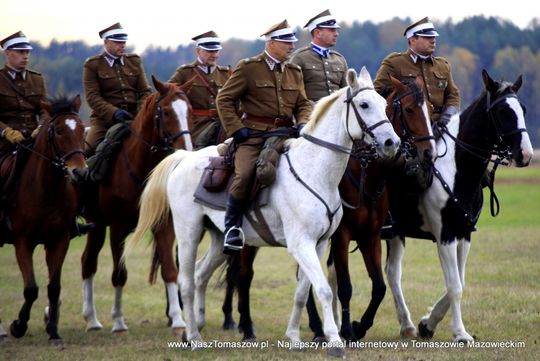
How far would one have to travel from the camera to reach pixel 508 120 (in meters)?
11.0

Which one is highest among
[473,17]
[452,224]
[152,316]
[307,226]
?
[307,226]

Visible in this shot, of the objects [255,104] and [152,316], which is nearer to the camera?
[255,104]

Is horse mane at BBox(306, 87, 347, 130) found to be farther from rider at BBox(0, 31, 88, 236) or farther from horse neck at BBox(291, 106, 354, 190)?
rider at BBox(0, 31, 88, 236)

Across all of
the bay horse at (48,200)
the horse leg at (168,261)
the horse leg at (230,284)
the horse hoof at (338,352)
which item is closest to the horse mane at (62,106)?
the bay horse at (48,200)

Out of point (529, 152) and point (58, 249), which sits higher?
point (529, 152)

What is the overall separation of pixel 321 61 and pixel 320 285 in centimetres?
357

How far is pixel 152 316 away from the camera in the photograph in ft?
50.0

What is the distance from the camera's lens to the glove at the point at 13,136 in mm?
12367

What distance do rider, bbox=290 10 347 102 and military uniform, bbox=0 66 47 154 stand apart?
3472 mm

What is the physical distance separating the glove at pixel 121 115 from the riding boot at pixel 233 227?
3.47 metres

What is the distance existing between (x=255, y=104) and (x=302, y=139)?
0.86 metres

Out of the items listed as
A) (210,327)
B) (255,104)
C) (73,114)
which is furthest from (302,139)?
(210,327)

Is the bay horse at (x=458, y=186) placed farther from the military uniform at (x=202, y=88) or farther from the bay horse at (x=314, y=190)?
the military uniform at (x=202, y=88)

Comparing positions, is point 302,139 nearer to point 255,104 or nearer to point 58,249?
point 255,104
